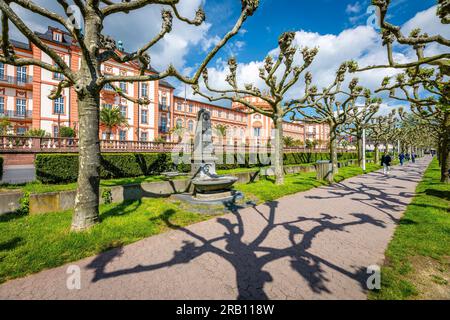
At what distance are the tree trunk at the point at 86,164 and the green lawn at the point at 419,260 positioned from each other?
5840 millimetres

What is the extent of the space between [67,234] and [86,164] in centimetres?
165

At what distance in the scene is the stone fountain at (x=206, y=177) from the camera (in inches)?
304

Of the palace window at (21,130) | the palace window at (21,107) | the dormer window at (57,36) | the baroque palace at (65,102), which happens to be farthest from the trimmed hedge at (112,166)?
the dormer window at (57,36)

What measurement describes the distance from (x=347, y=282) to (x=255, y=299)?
1472 mm

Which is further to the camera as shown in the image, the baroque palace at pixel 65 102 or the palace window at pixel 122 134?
the palace window at pixel 122 134

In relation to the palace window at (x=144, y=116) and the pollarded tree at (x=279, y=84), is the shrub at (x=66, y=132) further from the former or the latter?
the pollarded tree at (x=279, y=84)

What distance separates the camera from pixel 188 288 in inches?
112

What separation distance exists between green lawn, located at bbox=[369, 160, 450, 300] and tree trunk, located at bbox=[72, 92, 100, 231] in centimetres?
584

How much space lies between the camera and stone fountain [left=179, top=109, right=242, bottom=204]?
304 inches

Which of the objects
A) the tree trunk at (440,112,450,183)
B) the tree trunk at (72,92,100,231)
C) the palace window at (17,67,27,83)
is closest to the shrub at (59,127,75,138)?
the palace window at (17,67,27,83)

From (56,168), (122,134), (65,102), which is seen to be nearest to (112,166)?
(56,168)

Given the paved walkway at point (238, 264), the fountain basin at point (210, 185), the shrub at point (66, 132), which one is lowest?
the paved walkway at point (238, 264)

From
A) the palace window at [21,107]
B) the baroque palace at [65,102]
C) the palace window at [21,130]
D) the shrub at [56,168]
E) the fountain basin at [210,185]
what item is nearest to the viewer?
the fountain basin at [210,185]
